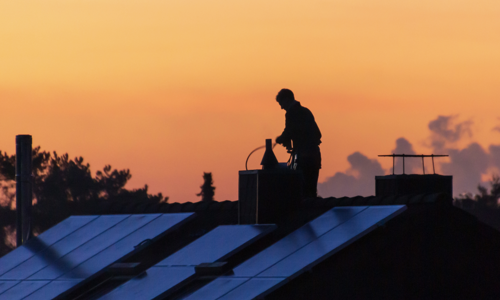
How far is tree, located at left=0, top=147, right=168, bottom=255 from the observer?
8438 cm

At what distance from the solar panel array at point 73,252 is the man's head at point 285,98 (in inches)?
134

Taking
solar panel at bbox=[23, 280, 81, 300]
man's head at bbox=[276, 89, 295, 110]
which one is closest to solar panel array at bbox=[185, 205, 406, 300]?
solar panel at bbox=[23, 280, 81, 300]

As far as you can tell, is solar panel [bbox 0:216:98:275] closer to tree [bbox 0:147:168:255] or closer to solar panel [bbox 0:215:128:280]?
solar panel [bbox 0:215:128:280]

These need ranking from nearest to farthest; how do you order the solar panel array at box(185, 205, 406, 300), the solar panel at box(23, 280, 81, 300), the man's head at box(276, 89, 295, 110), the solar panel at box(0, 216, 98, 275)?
the solar panel array at box(185, 205, 406, 300) → the solar panel at box(23, 280, 81, 300) → the man's head at box(276, 89, 295, 110) → the solar panel at box(0, 216, 98, 275)

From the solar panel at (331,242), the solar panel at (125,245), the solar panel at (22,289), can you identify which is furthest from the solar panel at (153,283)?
the solar panel at (22,289)

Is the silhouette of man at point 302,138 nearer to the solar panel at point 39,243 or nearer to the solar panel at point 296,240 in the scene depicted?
the solar panel at point 296,240

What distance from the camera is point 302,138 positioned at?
24266mm

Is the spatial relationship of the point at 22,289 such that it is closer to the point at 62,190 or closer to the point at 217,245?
the point at 217,245

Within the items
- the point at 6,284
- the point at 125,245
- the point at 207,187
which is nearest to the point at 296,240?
the point at 125,245

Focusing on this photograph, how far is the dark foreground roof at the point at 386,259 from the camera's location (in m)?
19.1

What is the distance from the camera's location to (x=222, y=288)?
734 inches

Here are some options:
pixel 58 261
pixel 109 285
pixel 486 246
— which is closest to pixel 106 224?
pixel 58 261

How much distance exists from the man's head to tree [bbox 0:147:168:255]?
60.2 metres

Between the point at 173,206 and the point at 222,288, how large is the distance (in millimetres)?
8805
